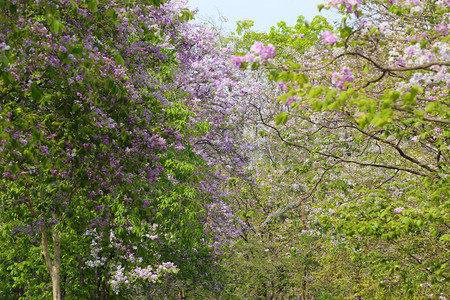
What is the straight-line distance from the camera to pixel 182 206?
12516mm

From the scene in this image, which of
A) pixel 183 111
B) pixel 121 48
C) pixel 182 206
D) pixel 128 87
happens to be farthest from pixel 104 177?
pixel 182 206

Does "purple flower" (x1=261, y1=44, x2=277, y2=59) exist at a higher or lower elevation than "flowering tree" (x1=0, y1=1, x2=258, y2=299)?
lower

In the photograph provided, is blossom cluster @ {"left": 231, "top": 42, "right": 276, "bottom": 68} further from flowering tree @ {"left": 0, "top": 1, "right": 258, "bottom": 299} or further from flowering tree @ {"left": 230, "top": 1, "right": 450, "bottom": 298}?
flowering tree @ {"left": 0, "top": 1, "right": 258, "bottom": 299}

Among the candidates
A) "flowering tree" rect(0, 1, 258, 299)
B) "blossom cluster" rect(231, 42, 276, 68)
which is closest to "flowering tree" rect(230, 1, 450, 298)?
"blossom cluster" rect(231, 42, 276, 68)

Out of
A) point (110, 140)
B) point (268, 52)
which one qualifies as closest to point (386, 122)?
point (268, 52)

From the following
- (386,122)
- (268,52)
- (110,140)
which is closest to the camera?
(386,122)

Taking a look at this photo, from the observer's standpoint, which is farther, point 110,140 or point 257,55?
point 110,140

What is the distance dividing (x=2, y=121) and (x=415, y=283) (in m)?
7.40

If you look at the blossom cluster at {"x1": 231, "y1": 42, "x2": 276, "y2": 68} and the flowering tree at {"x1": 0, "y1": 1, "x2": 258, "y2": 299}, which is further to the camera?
the flowering tree at {"x1": 0, "y1": 1, "x2": 258, "y2": 299}

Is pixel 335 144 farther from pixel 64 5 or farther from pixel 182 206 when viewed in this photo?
pixel 64 5

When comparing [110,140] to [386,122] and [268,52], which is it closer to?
[268,52]

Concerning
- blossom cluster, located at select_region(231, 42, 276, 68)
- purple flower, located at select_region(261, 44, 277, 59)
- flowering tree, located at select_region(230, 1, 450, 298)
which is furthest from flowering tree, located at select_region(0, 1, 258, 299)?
flowering tree, located at select_region(230, 1, 450, 298)

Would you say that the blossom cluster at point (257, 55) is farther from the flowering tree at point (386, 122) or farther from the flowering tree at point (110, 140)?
the flowering tree at point (110, 140)

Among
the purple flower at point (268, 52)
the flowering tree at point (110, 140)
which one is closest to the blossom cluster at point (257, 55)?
the purple flower at point (268, 52)
